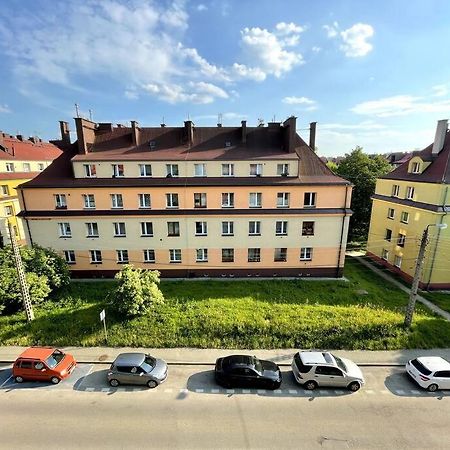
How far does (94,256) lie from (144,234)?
5761 millimetres

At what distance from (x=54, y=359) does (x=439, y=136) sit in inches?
1547

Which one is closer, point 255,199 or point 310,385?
point 310,385

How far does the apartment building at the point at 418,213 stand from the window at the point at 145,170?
1067 inches

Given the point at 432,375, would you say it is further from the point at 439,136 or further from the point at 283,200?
the point at 439,136

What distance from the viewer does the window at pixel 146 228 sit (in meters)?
27.2

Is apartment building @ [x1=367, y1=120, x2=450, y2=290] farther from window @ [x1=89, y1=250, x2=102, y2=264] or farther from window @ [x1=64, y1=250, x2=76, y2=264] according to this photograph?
window @ [x1=64, y1=250, x2=76, y2=264]

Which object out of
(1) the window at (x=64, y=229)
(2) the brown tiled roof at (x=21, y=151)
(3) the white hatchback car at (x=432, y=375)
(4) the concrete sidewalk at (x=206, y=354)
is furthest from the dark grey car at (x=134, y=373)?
(2) the brown tiled roof at (x=21, y=151)

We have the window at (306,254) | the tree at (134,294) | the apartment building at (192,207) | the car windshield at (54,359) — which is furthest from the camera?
the window at (306,254)

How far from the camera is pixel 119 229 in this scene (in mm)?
27312

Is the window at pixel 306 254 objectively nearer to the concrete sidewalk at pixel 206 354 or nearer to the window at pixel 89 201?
the concrete sidewalk at pixel 206 354

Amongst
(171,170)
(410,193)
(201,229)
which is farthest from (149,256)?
(410,193)

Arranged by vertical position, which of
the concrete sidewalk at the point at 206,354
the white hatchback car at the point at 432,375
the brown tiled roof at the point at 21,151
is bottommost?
the concrete sidewalk at the point at 206,354

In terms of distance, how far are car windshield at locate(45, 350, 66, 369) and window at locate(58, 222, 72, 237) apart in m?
14.2

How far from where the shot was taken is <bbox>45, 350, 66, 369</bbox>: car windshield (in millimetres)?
15395
